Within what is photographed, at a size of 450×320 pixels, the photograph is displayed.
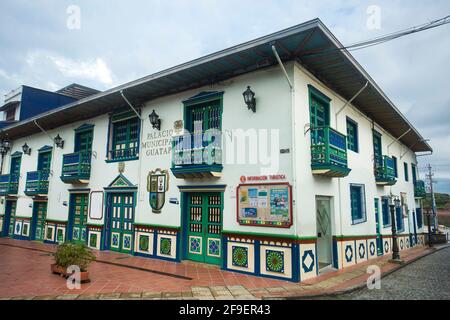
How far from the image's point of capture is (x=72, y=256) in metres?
7.11

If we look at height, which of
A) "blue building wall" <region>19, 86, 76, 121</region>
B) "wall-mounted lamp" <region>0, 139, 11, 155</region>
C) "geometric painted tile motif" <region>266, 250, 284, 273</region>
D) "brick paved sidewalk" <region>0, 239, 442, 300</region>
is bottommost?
"brick paved sidewalk" <region>0, 239, 442, 300</region>

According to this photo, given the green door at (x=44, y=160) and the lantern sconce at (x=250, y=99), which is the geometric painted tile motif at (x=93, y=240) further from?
the lantern sconce at (x=250, y=99)

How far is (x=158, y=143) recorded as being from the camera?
10.6 m

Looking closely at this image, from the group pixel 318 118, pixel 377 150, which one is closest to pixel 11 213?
pixel 318 118

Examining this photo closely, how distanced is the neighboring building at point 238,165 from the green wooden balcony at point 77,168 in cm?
4

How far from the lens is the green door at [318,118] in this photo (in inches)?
337

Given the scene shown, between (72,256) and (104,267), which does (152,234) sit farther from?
(72,256)

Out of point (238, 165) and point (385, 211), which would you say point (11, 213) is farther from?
point (385, 211)

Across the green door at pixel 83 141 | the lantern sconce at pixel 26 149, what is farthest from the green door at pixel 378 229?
the lantern sconce at pixel 26 149

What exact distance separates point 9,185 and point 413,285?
66.0ft

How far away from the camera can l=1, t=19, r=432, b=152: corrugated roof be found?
7332 millimetres

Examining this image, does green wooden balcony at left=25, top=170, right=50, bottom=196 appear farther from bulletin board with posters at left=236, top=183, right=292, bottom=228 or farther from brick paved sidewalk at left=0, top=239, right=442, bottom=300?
bulletin board with posters at left=236, top=183, right=292, bottom=228

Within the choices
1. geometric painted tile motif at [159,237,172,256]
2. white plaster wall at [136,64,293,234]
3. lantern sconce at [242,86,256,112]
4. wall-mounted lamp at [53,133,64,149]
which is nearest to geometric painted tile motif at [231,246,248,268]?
white plaster wall at [136,64,293,234]

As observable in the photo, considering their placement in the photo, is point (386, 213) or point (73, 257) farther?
point (386, 213)
